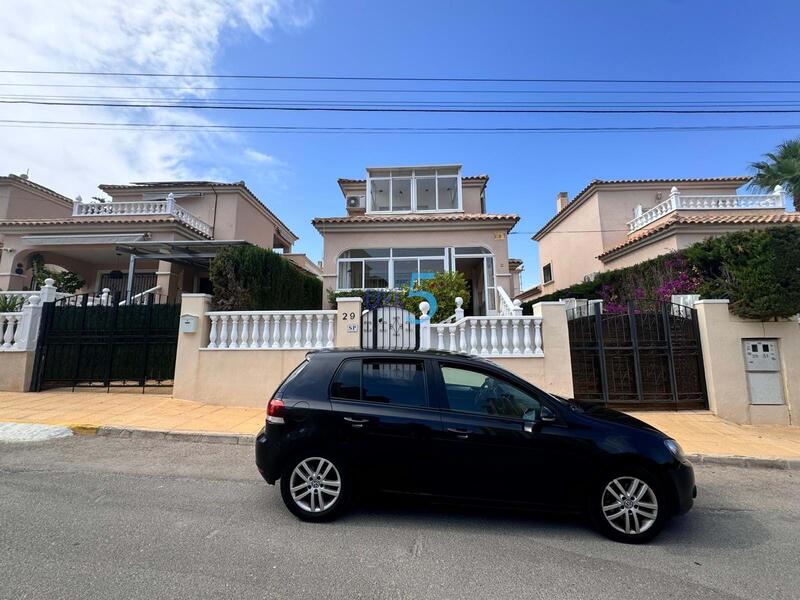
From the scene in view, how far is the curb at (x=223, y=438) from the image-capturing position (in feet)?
17.1

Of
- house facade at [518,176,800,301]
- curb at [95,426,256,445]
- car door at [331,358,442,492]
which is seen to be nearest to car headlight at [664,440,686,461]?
car door at [331,358,442,492]

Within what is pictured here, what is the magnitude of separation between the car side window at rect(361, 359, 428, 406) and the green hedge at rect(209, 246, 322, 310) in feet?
19.3

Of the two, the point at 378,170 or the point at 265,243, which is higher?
the point at 378,170

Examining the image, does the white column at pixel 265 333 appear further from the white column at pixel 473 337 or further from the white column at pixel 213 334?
the white column at pixel 473 337

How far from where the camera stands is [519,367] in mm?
7656

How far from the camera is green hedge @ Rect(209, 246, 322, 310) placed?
8.62m

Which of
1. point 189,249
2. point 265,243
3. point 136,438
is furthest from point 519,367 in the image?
point 265,243

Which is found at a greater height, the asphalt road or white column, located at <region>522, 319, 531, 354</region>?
white column, located at <region>522, 319, 531, 354</region>

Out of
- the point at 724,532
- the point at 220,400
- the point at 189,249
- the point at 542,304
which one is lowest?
the point at 724,532

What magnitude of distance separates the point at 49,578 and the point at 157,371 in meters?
6.92

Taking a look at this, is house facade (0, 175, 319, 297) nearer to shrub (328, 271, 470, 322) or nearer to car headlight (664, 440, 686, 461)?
shrub (328, 271, 470, 322)

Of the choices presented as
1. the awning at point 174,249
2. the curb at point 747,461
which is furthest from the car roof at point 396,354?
the awning at point 174,249

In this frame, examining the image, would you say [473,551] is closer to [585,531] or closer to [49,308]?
[585,531]

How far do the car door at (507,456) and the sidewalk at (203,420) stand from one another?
11.2 feet
